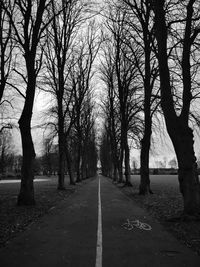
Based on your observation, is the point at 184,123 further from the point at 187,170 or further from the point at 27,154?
the point at 27,154

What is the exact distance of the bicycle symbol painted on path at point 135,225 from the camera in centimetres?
985

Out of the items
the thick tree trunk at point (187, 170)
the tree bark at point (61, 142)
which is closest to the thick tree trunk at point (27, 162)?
the thick tree trunk at point (187, 170)

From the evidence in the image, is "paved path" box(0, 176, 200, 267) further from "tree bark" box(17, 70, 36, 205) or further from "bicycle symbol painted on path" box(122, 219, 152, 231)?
"tree bark" box(17, 70, 36, 205)

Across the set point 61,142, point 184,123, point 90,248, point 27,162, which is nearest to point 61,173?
point 61,142

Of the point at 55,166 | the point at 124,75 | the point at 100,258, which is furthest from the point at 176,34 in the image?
the point at 55,166

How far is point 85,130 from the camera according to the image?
54.1m

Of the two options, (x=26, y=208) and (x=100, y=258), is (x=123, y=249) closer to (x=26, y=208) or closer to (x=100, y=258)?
(x=100, y=258)

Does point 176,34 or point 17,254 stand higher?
point 176,34

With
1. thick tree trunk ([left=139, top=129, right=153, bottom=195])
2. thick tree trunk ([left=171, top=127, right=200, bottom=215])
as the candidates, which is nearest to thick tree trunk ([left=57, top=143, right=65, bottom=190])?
thick tree trunk ([left=139, top=129, right=153, bottom=195])

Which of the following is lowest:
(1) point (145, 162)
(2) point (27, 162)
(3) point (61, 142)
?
(2) point (27, 162)

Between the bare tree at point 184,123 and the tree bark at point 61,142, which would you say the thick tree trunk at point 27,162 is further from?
the tree bark at point 61,142

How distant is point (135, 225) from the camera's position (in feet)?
34.0

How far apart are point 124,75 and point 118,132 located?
889 inches

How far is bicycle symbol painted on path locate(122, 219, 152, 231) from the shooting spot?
32.3 feet
